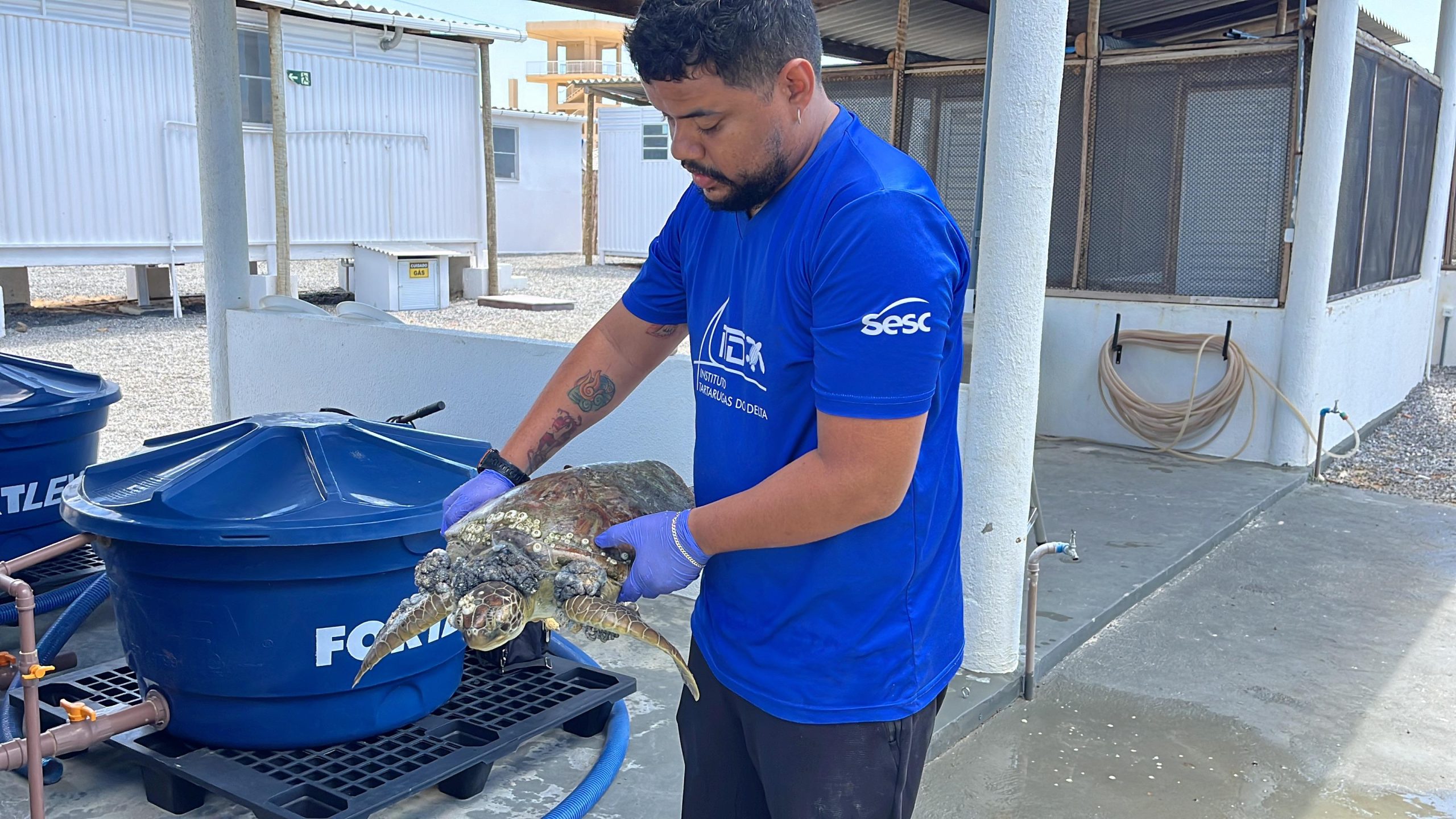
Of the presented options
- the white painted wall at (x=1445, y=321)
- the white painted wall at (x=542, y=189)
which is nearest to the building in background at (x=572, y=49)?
the white painted wall at (x=542, y=189)

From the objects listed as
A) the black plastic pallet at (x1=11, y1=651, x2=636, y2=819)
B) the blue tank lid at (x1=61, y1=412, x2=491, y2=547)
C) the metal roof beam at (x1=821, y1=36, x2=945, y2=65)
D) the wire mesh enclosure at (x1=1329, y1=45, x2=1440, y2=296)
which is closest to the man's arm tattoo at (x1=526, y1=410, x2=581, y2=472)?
the blue tank lid at (x1=61, y1=412, x2=491, y2=547)

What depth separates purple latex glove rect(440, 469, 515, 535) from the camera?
6.69 ft

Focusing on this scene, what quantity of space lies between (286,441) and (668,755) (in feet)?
4.41

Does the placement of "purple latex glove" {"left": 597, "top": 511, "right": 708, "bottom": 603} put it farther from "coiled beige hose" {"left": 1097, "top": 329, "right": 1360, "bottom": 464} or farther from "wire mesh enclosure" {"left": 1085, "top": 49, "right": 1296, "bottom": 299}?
"wire mesh enclosure" {"left": 1085, "top": 49, "right": 1296, "bottom": 299}

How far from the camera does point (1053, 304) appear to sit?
7809mm

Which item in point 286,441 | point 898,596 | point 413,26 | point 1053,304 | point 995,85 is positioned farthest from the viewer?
point 413,26

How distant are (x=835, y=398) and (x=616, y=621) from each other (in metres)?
0.55

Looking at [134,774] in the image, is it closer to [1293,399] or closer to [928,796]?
[928,796]

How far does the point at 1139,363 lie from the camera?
7492 mm

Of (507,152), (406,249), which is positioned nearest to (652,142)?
(507,152)

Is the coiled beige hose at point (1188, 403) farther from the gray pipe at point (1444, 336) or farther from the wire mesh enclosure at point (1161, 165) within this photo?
the gray pipe at point (1444, 336)

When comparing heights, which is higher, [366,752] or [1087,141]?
[1087,141]

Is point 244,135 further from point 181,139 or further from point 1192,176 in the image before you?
point 1192,176

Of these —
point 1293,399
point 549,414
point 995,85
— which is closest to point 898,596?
point 549,414
